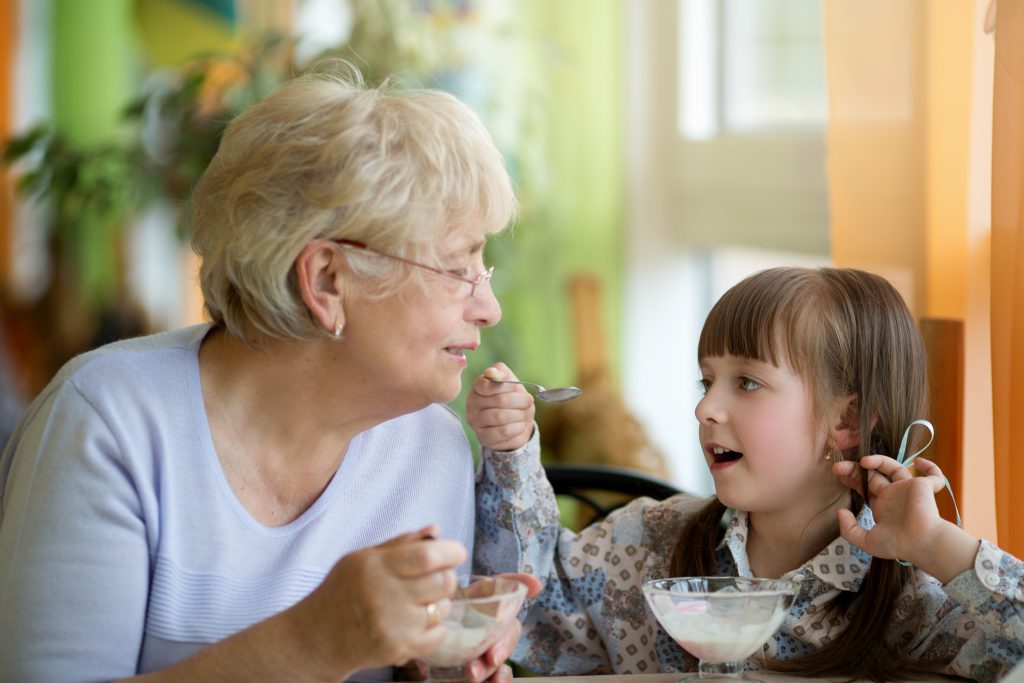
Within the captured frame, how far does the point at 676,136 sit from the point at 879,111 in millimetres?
1950

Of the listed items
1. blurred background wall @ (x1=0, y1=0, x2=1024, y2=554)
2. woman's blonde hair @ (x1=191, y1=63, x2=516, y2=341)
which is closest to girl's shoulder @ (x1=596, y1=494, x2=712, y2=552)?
woman's blonde hair @ (x1=191, y1=63, x2=516, y2=341)

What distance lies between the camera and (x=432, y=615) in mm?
1191

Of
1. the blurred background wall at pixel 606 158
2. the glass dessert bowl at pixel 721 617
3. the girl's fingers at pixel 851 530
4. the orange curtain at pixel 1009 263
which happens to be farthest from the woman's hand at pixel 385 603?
the blurred background wall at pixel 606 158

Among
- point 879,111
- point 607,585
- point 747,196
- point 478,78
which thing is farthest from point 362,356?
point 478,78

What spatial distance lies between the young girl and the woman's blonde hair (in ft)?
0.88

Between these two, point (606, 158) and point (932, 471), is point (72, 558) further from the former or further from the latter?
point (606, 158)

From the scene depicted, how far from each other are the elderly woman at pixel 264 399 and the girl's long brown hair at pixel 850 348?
0.35 meters

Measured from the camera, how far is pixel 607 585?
1.70 m

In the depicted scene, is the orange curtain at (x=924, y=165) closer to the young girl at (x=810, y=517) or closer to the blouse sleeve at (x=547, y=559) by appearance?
the young girl at (x=810, y=517)

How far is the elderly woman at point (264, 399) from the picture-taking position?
1.37 m

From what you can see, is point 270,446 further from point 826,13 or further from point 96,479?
point 826,13

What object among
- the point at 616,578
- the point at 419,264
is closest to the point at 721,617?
the point at 616,578

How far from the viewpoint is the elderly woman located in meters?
1.37

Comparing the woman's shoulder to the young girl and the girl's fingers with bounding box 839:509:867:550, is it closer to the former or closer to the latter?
the young girl
